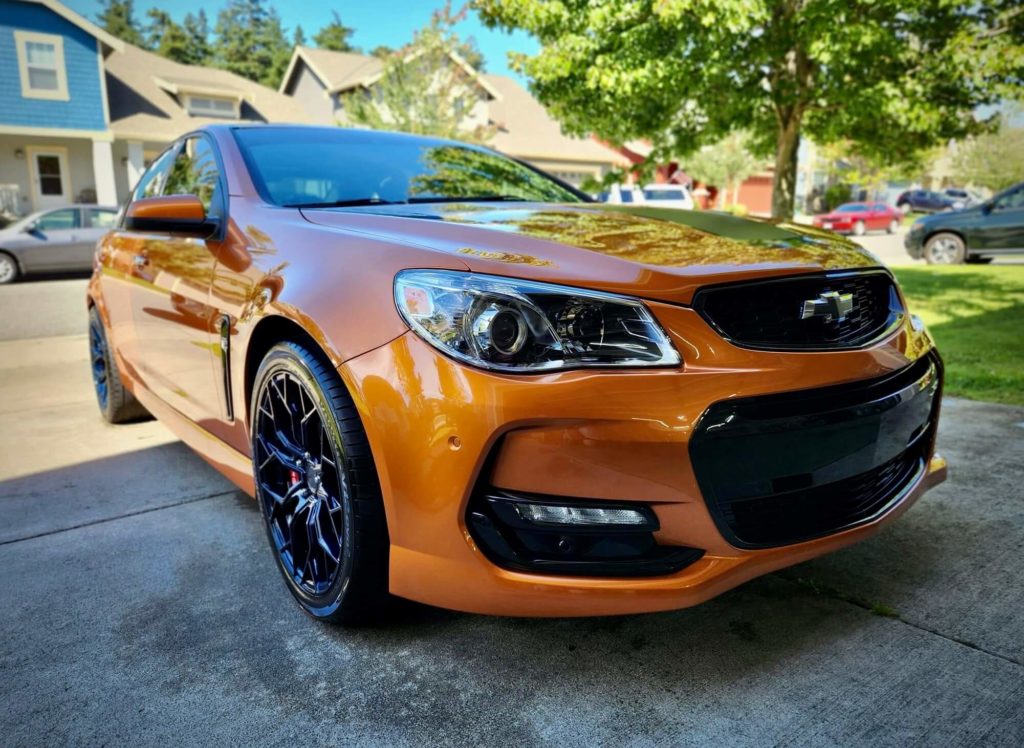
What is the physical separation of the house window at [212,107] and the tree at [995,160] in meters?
31.6

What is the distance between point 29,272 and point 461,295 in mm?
14558

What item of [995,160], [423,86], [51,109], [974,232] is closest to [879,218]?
[995,160]

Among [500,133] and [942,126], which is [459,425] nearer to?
[942,126]

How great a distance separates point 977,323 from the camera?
7.32m

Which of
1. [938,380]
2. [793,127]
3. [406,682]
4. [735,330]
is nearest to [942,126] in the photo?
[793,127]

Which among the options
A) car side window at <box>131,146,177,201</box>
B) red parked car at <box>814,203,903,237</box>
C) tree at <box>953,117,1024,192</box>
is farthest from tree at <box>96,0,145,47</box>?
car side window at <box>131,146,177,201</box>

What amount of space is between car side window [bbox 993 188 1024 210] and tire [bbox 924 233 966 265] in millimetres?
801

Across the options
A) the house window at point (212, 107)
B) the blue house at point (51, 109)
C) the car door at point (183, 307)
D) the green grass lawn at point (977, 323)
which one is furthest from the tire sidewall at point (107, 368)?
the house window at point (212, 107)

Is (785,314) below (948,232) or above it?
above

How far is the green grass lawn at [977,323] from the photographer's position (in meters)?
4.91

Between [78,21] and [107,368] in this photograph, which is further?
[78,21]

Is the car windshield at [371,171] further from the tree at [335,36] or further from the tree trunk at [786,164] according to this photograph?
the tree at [335,36]

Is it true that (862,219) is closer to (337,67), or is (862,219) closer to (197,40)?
(337,67)

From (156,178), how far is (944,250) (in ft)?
45.5
